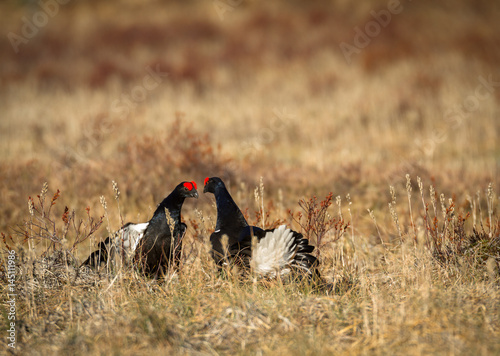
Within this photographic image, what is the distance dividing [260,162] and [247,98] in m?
5.37

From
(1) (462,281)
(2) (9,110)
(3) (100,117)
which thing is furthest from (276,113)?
(1) (462,281)

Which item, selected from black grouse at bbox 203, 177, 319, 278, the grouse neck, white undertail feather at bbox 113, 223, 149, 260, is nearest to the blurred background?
black grouse at bbox 203, 177, 319, 278

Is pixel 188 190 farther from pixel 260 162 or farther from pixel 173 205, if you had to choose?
pixel 260 162

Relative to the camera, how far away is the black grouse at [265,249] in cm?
362

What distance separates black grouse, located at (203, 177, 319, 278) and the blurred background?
125cm

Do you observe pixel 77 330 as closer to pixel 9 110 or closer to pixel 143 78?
pixel 9 110

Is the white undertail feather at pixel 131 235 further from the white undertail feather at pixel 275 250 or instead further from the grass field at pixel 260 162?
the white undertail feather at pixel 275 250

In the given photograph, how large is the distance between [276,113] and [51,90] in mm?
7016

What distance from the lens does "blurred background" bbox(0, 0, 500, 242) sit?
24.3 feet

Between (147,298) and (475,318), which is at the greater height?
(147,298)

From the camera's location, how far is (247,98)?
45.1 ft

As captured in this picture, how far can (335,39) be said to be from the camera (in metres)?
17.5

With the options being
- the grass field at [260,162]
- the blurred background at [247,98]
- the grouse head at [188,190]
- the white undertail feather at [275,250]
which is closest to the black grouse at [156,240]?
the grouse head at [188,190]

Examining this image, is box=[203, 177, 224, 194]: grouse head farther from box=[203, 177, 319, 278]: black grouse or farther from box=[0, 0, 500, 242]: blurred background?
box=[0, 0, 500, 242]: blurred background
